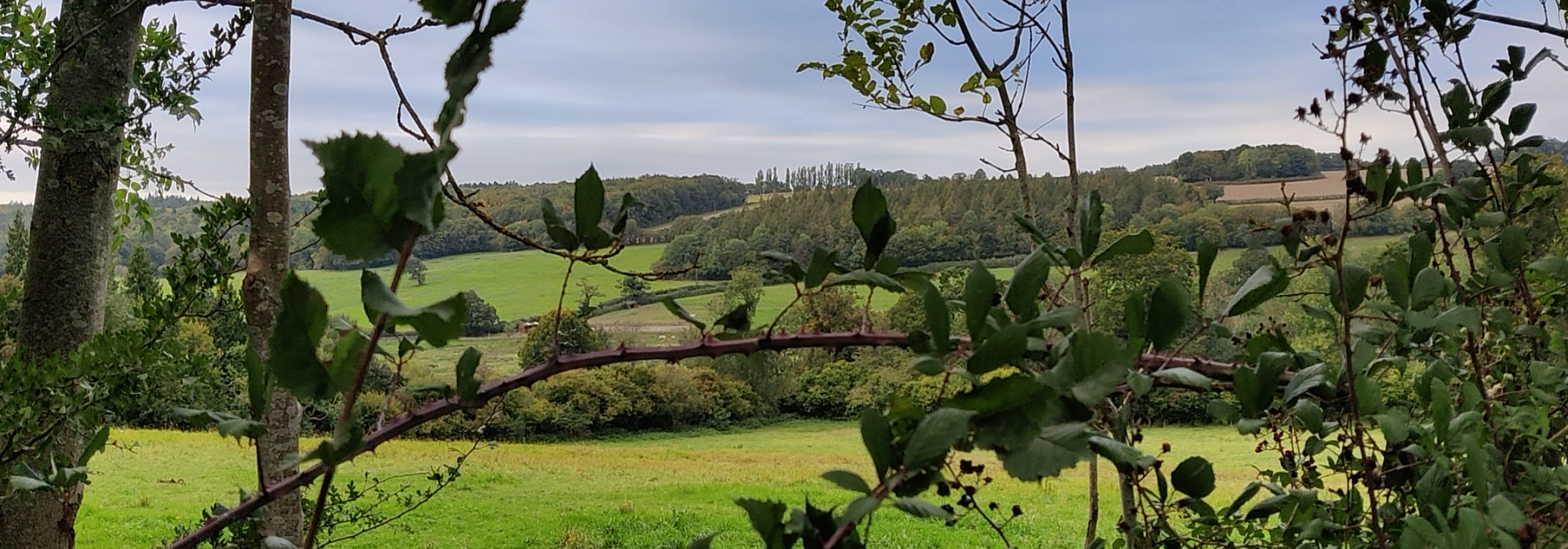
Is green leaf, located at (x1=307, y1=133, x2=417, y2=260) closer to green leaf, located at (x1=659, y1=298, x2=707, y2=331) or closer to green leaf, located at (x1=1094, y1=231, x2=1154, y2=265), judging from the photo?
green leaf, located at (x1=659, y1=298, x2=707, y2=331)

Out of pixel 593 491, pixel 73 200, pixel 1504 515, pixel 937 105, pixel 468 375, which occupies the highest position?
pixel 937 105

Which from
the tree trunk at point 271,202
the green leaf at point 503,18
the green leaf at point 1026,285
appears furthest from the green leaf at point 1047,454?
the tree trunk at point 271,202

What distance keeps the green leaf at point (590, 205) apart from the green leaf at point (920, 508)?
0.53 ft

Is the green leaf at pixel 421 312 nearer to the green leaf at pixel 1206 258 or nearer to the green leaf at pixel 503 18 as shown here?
the green leaf at pixel 503 18

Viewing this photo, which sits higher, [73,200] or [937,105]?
[937,105]

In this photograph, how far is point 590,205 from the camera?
0.38m

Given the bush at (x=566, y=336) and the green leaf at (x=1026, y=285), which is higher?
the green leaf at (x=1026, y=285)

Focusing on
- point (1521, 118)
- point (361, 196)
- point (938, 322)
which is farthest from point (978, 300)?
point (1521, 118)

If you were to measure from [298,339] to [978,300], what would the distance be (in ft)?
0.80

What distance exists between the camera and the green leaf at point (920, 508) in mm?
304

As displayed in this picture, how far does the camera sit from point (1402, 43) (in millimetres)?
939

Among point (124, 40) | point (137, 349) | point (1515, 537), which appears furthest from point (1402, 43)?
point (124, 40)

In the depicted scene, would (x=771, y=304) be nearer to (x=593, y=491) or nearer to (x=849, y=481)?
(x=849, y=481)

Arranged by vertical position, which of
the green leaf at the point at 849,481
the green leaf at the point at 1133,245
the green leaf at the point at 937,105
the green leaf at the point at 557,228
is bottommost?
the green leaf at the point at 849,481
